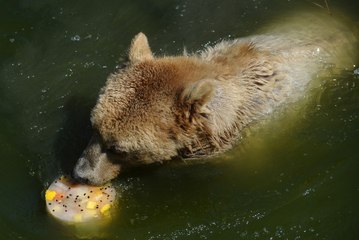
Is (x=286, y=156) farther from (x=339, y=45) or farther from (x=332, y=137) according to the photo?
(x=339, y=45)

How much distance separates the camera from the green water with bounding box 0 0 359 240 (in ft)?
18.1

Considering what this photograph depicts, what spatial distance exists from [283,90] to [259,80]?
310 millimetres

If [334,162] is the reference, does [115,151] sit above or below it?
above

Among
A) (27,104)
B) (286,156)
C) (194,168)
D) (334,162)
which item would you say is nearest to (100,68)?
(27,104)

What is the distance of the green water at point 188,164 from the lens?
5.51m

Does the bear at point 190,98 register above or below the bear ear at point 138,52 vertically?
below

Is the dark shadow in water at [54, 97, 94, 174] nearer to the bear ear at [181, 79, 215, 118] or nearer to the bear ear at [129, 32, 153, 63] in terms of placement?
the bear ear at [129, 32, 153, 63]

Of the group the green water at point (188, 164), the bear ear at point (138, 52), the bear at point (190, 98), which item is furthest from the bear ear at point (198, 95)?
the green water at point (188, 164)

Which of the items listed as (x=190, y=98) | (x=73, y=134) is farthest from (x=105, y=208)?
(x=190, y=98)

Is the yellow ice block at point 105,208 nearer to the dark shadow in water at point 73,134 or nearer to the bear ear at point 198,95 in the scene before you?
the dark shadow in water at point 73,134

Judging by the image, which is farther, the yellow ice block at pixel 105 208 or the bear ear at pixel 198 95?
the yellow ice block at pixel 105 208

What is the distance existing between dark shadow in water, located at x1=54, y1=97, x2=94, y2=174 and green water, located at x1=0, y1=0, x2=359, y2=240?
0.01 metres

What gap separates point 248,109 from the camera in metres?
5.46

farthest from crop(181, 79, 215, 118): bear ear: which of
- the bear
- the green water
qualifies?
the green water
